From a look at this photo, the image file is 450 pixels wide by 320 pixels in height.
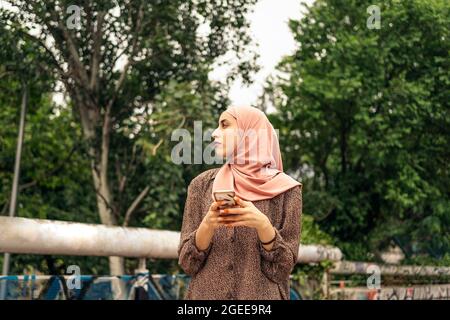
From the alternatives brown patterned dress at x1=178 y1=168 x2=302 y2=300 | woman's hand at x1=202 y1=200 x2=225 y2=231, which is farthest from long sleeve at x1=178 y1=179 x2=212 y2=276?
woman's hand at x1=202 y1=200 x2=225 y2=231

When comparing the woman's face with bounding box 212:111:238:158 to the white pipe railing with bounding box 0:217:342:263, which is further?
the white pipe railing with bounding box 0:217:342:263

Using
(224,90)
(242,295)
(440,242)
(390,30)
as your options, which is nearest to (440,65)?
(390,30)

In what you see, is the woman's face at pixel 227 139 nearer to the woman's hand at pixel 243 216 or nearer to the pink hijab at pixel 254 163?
the pink hijab at pixel 254 163

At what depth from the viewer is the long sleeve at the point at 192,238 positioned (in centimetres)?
285

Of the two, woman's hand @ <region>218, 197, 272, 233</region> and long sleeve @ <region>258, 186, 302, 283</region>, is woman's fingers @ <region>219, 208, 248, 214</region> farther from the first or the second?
long sleeve @ <region>258, 186, 302, 283</region>

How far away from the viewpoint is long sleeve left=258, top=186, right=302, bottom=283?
110 inches

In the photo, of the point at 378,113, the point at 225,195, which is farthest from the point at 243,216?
the point at 378,113

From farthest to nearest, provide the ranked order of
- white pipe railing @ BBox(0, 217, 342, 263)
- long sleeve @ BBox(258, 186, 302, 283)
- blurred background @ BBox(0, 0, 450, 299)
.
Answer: blurred background @ BBox(0, 0, 450, 299) < white pipe railing @ BBox(0, 217, 342, 263) < long sleeve @ BBox(258, 186, 302, 283)

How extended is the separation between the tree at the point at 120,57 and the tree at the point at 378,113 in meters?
2.53

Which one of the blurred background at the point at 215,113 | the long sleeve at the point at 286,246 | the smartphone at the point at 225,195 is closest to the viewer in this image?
the smartphone at the point at 225,195

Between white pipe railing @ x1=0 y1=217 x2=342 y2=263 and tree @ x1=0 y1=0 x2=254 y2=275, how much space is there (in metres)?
7.69

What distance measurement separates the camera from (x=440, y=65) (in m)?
18.8

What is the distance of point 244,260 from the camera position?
289cm

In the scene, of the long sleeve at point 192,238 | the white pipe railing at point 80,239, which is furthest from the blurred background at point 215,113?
the long sleeve at point 192,238
